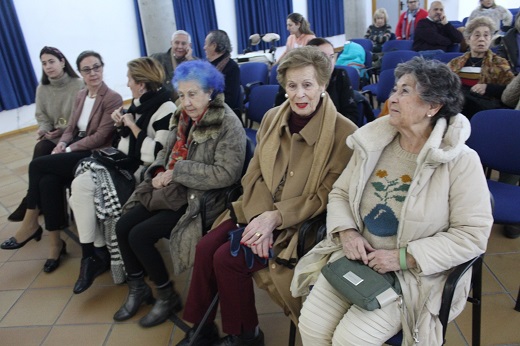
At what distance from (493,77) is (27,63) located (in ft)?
19.2

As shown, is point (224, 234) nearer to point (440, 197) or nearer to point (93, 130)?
point (440, 197)

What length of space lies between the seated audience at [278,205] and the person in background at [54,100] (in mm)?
1932

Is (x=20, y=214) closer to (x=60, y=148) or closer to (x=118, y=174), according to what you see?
(x=60, y=148)

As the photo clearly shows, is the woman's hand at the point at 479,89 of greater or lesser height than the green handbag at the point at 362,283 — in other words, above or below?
above

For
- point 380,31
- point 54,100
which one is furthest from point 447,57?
point 54,100

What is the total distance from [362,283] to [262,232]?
47 cm

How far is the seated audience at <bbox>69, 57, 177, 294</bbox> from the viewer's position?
2.20 metres

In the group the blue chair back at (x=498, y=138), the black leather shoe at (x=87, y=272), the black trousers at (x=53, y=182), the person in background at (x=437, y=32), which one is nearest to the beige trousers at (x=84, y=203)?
the black leather shoe at (x=87, y=272)

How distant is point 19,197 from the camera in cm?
369

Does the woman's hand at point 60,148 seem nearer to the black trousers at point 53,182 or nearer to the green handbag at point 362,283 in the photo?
the black trousers at point 53,182

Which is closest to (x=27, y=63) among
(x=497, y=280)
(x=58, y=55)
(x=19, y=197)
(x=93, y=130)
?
(x=19, y=197)

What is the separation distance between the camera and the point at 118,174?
2.28 m

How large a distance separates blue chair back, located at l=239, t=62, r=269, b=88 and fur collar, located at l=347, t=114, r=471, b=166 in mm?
2987

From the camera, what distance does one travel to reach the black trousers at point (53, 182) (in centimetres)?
242
